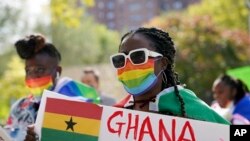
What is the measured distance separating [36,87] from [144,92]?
1209mm

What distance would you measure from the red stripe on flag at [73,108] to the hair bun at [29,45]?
41.3 inches

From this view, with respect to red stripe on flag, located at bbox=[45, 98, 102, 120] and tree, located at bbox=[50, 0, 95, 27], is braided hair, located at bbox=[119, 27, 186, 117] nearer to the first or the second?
red stripe on flag, located at bbox=[45, 98, 102, 120]

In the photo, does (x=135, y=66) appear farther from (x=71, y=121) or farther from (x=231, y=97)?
(x=231, y=97)

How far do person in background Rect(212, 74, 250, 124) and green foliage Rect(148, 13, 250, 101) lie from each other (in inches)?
719

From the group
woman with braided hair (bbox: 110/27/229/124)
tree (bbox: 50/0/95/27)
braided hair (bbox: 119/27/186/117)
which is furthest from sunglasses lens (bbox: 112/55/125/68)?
tree (bbox: 50/0/95/27)

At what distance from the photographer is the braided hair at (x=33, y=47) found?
12.8ft

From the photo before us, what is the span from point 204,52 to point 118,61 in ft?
73.2

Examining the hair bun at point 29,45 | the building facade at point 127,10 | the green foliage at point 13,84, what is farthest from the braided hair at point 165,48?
the building facade at point 127,10

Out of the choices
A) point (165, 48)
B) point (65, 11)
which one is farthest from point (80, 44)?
point (165, 48)

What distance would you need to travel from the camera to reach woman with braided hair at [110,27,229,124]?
2836mm

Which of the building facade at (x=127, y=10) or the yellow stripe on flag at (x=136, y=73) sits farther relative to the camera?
the building facade at (x=127, y=10)

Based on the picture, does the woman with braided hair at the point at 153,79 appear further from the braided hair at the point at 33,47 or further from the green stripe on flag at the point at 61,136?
the braided hair at the point at 33,47

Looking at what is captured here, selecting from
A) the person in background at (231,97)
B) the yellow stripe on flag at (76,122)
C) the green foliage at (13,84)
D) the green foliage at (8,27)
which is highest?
the green foliage at (8,27)

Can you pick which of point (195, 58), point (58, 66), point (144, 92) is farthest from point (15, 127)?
point (195, 58)
